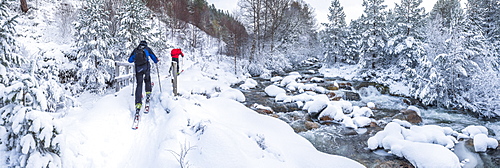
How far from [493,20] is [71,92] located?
108ft

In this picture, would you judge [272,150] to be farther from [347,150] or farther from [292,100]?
[292,100]

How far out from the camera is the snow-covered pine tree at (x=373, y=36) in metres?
20.3

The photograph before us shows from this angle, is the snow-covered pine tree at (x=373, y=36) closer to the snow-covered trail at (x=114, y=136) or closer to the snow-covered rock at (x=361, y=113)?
the snow-covered rock at (x=361, y=113)

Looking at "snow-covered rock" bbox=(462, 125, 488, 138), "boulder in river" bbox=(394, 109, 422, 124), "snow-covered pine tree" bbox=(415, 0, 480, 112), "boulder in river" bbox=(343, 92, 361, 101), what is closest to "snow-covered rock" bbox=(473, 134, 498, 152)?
"snow-covered rock" bbox=(462, 125, 488, 138)

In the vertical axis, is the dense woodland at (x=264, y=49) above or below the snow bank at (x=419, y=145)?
above

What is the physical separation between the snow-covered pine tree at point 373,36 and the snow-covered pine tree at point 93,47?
1965 centimetres

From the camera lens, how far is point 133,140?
4.12 m

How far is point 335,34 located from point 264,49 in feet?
29.5

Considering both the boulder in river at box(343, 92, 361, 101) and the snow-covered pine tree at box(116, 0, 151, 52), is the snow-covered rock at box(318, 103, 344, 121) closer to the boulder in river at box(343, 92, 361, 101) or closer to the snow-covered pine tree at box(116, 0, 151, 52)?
the boulder in river at box(343, 92, 361, 101)

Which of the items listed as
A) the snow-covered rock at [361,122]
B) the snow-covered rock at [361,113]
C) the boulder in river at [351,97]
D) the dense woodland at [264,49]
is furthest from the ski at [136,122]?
the boulder in river at [351,97]

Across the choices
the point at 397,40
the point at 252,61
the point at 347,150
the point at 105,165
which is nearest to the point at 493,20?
the point at 397,40

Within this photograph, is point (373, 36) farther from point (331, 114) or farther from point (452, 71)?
point (331, 114)

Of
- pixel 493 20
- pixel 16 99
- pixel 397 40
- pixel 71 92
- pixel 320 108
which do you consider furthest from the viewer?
pixel 493 20

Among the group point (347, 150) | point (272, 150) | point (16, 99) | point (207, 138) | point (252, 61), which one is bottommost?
point (347, 150)
